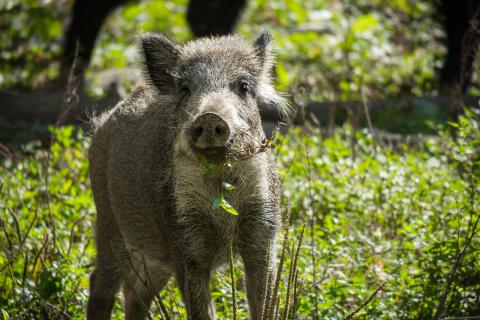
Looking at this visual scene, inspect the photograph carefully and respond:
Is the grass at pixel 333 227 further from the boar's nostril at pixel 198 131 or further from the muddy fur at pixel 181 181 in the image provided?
the boar's nostril at pixel 198 131

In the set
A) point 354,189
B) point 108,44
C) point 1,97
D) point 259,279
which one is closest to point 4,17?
point 108,44

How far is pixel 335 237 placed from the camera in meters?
5.13

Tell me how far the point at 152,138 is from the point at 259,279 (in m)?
1.15

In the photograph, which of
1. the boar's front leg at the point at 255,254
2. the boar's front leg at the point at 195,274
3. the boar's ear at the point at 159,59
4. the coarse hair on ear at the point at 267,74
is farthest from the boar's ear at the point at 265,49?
the boar's front leg at the point at 195,274

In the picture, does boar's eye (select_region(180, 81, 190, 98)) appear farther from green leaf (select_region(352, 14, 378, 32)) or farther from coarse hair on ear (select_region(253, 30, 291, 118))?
green leaf (select_region(352, 14, 378, 32))

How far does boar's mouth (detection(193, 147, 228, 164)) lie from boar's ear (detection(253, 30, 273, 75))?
1103 millimetres

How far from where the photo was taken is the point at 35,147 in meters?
8.27

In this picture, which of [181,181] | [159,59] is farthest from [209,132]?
[159,59]

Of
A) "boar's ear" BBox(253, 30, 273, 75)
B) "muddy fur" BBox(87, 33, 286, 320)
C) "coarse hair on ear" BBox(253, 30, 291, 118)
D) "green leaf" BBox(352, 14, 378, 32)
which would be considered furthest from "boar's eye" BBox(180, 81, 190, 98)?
"green leaf" BBox(352, 14, 378, 32)

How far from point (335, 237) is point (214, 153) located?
1602 millimetres

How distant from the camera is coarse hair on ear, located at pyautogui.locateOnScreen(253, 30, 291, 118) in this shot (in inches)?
186

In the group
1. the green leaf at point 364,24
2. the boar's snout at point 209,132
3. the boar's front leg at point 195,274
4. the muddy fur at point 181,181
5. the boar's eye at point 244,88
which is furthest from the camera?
the green leaf at point 364,24

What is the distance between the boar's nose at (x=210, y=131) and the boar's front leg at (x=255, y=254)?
682mm

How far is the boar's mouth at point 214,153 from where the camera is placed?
3.80m
